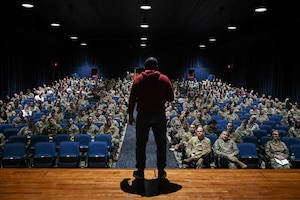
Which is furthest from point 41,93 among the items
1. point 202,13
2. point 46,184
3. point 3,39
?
point 46,184

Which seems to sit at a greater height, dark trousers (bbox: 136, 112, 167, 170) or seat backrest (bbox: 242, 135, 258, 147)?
dark trousers (bbox: 136, 112, 167, 170)

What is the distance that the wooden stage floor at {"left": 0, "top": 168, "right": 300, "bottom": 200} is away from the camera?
11.6ft

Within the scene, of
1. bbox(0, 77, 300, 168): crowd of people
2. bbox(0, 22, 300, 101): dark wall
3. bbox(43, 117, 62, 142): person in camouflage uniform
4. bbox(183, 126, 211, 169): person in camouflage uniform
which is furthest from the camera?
bbox(0, 22, 300, 101): dark wall

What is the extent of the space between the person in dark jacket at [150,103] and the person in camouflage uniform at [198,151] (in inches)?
117

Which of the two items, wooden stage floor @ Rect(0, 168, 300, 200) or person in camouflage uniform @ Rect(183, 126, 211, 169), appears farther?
person in camouflage uniform @ Rect(183, 126, 211, 169)

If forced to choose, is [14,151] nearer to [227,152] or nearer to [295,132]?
[227,152]

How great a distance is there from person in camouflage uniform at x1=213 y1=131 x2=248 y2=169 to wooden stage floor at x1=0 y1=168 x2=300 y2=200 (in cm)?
257

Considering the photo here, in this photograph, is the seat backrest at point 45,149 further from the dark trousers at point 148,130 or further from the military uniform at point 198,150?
the dark trousers at point 148,130

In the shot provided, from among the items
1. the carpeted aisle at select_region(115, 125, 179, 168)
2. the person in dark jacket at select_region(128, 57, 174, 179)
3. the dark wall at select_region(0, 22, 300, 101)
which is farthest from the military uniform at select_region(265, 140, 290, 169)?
the dark wall at select_region(0, 22, 300, 101)

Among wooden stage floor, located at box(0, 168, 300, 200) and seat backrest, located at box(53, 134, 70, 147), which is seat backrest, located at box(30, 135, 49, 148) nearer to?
seat backrest, located at box(53, 134, 70, 147)

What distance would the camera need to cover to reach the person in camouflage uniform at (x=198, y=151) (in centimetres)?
675

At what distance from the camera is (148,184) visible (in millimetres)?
3857

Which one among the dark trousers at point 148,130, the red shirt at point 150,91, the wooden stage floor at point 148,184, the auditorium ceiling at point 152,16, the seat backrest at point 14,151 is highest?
the auditorium ceiling at point 152,16

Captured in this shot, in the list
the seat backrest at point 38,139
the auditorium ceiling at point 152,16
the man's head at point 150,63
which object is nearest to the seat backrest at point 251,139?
the seat backrest at point 38,139
